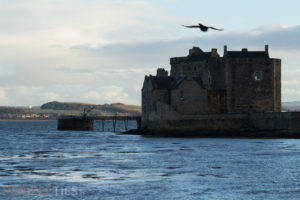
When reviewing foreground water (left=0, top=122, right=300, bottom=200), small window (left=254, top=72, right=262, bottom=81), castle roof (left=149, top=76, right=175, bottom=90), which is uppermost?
small window (left=254, top=72, right=262, bottom=81)

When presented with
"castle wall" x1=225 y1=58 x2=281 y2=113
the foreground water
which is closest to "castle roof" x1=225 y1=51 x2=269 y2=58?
"castle wall" x1=225 y1=58 x2=281 y2=113

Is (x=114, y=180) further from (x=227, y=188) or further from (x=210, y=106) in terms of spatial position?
(x=210, y=106)

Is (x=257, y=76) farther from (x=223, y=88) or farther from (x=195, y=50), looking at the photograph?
(x=195, y=50)

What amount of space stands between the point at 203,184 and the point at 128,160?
521 inches

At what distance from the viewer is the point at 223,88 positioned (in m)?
78.9

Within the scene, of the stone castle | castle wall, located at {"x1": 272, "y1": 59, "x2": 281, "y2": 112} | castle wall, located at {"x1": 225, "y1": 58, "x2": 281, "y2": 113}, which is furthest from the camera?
castle wall, located at {"x1": 272, "y1": 59, "x2": 281, "y2": 112}

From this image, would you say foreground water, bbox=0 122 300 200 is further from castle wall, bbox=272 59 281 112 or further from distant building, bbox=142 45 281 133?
castle wall, bbox=272 59 281 112

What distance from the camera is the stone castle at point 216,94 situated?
231 ft

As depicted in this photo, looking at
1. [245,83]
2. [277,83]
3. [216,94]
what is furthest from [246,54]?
[216,94]

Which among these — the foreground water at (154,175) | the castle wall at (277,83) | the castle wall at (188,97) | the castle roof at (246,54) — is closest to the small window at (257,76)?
the castle roof at (246,54)

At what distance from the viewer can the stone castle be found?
231 ft

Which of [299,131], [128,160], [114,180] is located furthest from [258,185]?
[299,131]

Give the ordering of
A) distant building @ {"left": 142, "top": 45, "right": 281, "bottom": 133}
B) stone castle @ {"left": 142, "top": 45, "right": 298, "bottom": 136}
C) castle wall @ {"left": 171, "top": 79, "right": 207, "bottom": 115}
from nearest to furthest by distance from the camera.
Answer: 1. stone castle @ {"left": 142, "top": 45, "right": 298, "bottom": 136}
2. castle wall @ {"left": 171, "top": 79, "right": 207, "bottom": 115}
3. distant building @ {"left": 142, "top": 45, "right": 281, "bottom": 133}

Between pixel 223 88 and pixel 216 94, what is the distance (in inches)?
78.0
